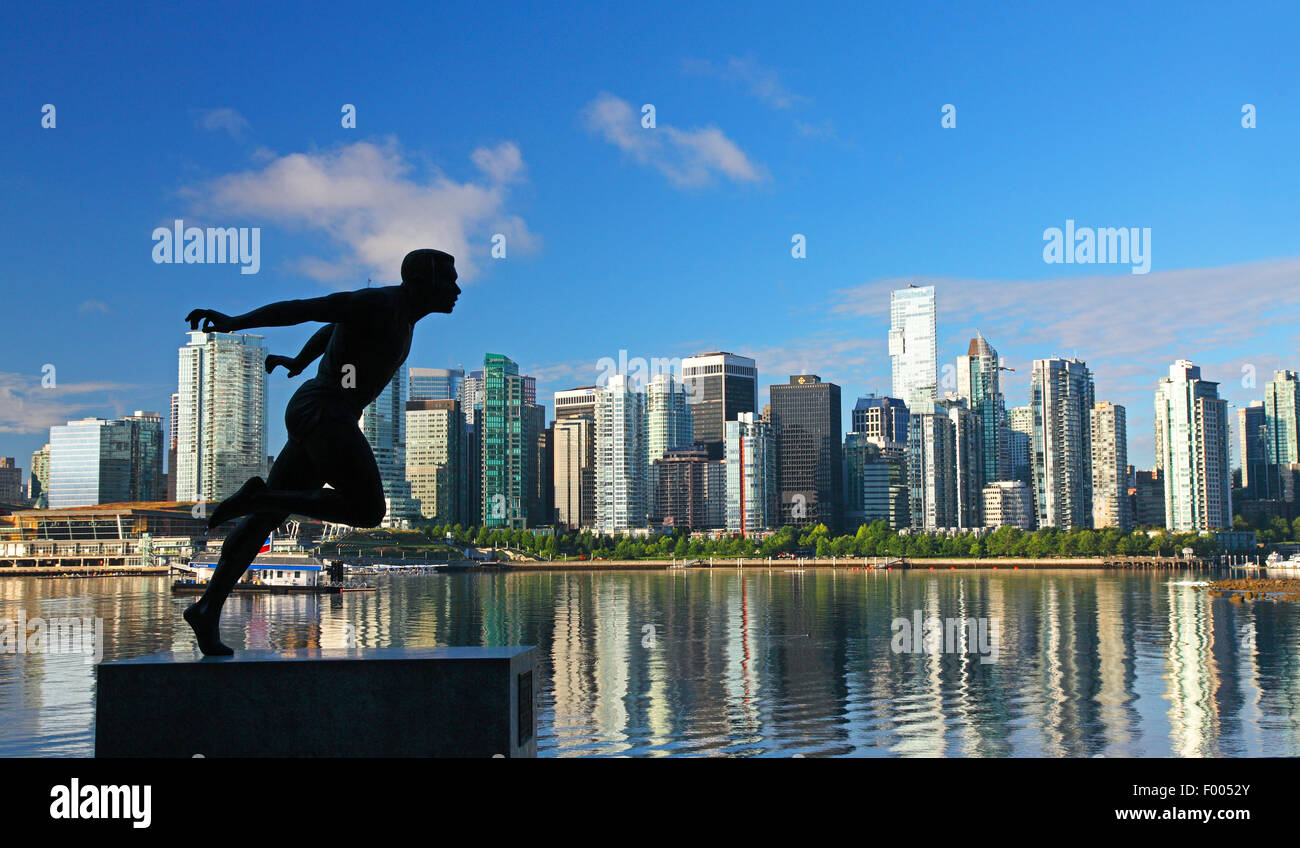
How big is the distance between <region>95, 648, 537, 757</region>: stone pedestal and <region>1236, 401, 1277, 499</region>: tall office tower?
192 m

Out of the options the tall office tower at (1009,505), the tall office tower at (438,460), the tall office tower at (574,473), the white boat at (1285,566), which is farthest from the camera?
the tall office tower at (574,473)

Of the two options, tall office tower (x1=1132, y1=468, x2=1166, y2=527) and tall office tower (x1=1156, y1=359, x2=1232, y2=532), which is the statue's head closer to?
tall office tower (x1=1156, y1=359, x2=1232, y2=532)

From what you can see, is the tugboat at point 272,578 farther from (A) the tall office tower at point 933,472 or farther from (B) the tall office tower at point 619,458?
(A) the tall office tower at point 933,472

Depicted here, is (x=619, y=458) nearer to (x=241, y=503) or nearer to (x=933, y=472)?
(x=933, y=472)

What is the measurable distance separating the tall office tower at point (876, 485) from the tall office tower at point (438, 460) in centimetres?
6636

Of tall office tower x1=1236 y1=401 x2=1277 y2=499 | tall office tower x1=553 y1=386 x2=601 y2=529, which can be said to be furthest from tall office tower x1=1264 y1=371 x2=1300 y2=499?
tall office tower x1=553 y1=386 x2=601 y2=529

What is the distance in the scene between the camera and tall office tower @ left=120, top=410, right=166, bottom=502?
14962cm

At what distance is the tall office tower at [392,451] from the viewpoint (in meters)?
173

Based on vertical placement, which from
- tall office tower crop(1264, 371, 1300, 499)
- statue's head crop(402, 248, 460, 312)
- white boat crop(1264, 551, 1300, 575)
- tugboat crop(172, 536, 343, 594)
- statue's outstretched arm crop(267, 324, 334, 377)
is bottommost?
white boat crop(1264, 551, 1300, 575)

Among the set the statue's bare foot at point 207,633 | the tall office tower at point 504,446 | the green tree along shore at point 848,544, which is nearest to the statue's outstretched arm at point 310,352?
the statue's bare foot at point 207,633
